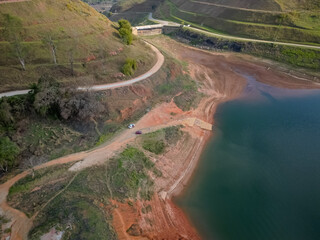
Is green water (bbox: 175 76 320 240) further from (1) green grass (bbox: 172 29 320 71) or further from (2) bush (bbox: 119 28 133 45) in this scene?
(2) bush (bbox: 119 28 133 45)

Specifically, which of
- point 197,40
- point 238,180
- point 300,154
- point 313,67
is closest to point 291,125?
point 300,154

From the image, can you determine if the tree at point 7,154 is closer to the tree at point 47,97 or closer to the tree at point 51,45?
the tree at point 47,97

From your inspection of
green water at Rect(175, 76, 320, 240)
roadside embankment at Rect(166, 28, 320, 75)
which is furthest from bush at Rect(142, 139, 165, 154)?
roadside embankment at Rect(166, 28, 320, 75)

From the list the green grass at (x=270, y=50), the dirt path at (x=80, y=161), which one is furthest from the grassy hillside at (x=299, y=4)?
the dirt path at (x=80, y=161)

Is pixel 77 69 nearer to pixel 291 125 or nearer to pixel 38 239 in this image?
pixel 38 239

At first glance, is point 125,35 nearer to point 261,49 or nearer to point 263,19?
point 261,49

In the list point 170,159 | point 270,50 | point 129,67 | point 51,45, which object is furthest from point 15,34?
point 270,50
